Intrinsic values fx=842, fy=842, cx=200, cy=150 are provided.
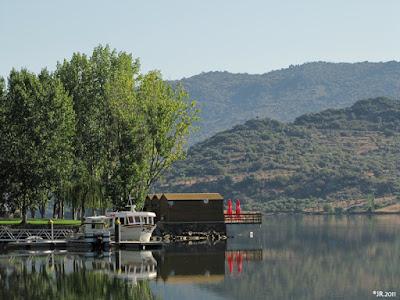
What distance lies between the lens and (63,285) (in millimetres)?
58531

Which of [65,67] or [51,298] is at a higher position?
[65,67]

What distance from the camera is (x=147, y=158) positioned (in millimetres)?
96250

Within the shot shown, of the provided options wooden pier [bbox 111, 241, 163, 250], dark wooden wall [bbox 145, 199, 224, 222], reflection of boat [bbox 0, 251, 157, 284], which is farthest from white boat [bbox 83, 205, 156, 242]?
dark wooden wall [bbox 145, 199, 224, 222]

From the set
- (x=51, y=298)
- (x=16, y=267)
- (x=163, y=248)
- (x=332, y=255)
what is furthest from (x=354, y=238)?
(x=51, y=298)

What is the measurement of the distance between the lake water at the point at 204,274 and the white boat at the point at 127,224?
12.1 ft

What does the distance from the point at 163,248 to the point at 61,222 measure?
53.5 ft

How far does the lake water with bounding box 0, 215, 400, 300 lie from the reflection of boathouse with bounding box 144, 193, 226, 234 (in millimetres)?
8807

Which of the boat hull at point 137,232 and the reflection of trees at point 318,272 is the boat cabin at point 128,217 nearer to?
the boat hull at point 137,232

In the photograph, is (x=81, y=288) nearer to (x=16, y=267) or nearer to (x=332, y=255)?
(x=16, y=267)

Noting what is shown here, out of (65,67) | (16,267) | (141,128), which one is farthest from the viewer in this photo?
(65,67)

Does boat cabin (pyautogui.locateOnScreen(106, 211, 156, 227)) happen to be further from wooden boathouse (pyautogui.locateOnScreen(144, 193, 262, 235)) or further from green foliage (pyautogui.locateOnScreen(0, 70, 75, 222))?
wooden boathouse (pyautogui.locateOnScreen(144, 193, 262, 235))

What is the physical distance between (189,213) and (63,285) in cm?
4684

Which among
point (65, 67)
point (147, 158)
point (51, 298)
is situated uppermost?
point (65, 67)

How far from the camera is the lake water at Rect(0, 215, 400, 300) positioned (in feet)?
184
